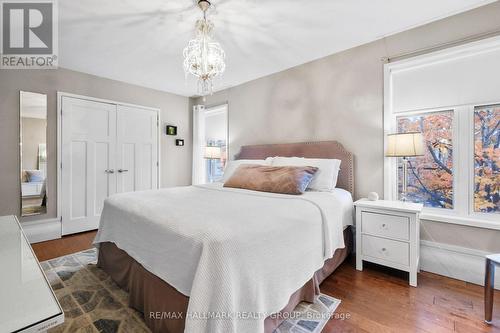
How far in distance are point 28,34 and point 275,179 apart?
2.94 m

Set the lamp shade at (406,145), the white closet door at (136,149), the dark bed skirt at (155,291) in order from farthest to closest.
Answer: the white closet door at (136,149)
the lamp shade at (406,145)
the dark bed skirt at (155,291)

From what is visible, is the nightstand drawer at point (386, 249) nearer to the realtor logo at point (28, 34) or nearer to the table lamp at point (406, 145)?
the table lamp at point (406, 145)

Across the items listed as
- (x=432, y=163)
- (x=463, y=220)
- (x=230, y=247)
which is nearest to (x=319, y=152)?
(x=432, y=163)

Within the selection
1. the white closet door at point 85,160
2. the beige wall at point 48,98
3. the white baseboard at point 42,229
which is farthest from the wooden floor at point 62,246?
the beige wall at point 48,98

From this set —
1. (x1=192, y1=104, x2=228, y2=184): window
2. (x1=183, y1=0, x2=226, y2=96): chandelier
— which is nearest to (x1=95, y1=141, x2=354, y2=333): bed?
(x1=183, y1=0, x2=226, y2=96): chandelier

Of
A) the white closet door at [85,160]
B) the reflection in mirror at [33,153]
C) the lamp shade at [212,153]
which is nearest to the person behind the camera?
the reflection in mirror at [33,153]

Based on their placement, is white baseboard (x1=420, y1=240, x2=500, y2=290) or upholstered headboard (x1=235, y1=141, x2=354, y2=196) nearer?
white baseboard (x1=420, y1=240, x2=500, y2=290)

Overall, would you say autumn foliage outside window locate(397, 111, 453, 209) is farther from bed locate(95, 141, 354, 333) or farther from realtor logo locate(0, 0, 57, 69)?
realtor logo locate(0, 0, 57, 69)

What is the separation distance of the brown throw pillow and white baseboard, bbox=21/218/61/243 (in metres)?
2.57

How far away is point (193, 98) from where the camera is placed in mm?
4895

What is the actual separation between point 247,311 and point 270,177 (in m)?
1.45

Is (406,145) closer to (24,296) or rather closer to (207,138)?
(24,296)

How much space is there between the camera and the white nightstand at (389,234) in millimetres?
1973

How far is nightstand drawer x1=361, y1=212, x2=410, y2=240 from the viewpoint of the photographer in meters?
2.01
